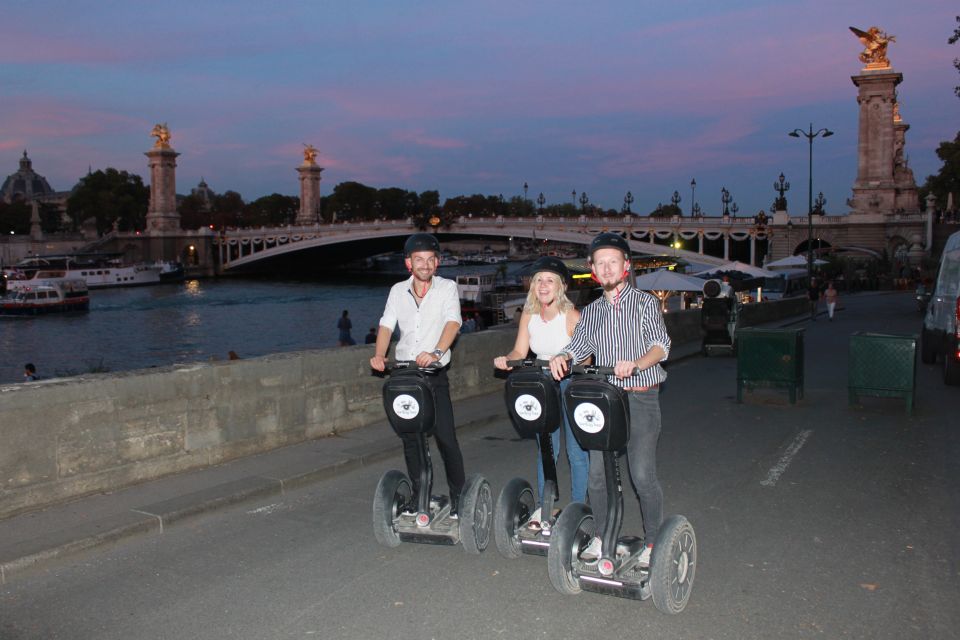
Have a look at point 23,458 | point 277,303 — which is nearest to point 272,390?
point 23,458

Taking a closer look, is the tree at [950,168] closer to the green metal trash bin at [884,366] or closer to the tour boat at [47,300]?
the green metal trash bin at [884,366]

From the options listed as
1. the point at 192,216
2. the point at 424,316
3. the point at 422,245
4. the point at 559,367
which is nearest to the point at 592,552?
the point at 559,367

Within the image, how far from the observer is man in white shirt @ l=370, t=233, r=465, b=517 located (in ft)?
18.5

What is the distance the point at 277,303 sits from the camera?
6900cm

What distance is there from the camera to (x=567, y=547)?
184 inches

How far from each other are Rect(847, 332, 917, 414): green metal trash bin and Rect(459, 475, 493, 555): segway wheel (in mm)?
7171

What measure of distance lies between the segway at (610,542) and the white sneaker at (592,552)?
0.03 meters

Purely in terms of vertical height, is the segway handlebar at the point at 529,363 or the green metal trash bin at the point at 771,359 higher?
the segway handlebar at the point at 529,363

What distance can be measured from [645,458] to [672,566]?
562mm

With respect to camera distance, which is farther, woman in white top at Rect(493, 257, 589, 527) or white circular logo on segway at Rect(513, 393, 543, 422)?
woman in white top at Rect(493, 257, 589, 527)

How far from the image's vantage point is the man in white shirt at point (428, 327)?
18.5 feet

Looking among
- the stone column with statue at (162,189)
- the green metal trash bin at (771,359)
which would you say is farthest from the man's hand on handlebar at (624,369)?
the stone column with statue at (162,189)

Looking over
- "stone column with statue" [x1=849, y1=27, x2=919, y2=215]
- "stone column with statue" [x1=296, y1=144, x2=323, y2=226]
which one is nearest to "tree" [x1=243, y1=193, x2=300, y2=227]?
"stone column with statue" [x1=296, y1=144, x2=323, y2=226]

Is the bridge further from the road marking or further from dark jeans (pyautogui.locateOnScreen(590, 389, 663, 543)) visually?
dark jeans (pyautogui.locateOnScreen(590, 389, 663, 543))
